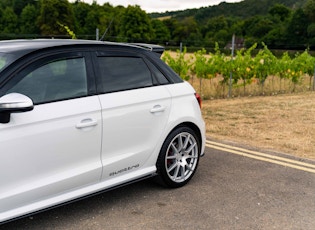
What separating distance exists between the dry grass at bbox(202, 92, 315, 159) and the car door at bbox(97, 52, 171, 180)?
2.99 meters

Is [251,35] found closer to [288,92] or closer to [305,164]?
[288,92]

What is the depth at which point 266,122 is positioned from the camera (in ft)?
28.7

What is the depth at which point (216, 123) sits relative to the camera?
8594mm

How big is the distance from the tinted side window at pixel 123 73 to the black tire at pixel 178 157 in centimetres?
70

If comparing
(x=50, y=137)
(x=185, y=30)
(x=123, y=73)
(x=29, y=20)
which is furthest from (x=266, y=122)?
(x=185, y=30)

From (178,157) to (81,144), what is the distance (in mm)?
1424

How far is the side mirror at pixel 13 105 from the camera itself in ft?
9.67

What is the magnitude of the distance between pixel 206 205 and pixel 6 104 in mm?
2268

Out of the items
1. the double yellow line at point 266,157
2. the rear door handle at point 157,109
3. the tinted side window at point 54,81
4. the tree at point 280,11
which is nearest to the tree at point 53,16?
the tree at point 280,11

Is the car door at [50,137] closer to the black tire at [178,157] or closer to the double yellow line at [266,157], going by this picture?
the black tire at [178,157]

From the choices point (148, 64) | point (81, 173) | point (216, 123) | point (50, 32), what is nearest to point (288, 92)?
point (216, 123)

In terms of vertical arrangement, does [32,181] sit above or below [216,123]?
above

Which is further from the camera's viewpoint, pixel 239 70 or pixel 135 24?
pixel 135 24

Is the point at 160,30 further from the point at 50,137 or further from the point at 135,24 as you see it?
the point at 50,137
